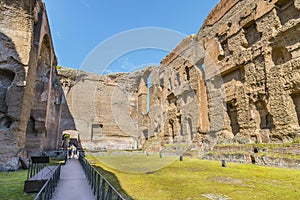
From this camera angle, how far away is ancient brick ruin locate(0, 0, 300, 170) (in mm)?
9297

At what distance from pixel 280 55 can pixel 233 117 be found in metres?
4.88

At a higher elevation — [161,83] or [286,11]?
[161,83]

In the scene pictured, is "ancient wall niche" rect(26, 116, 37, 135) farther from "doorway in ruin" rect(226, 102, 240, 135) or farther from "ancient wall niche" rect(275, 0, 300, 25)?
"ancient wall niche" rect(275, 0, 300, 25)

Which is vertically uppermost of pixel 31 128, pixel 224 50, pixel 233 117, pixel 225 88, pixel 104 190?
pixel 224 50

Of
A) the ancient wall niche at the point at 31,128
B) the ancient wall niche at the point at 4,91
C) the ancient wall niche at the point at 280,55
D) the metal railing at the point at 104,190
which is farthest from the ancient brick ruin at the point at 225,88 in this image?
the ancient wall niche at the point at 4,91

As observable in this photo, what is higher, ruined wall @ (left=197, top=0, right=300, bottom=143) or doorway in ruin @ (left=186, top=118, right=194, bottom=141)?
ruined wall @ (left=197, top=0, right=300, bottom=143)

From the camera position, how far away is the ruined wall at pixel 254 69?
9.73m

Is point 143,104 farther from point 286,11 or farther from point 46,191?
point 46,191

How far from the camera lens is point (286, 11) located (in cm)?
1050

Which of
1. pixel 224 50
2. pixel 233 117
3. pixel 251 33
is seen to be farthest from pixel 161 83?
pixel 251 33

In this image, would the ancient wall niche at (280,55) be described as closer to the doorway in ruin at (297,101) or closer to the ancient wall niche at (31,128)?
the doorway in ruin at (297,101)

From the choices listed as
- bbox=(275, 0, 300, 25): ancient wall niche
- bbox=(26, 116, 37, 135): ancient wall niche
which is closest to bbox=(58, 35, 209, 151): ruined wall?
bbox=(275, 0, 300, 25): ancient wall niche

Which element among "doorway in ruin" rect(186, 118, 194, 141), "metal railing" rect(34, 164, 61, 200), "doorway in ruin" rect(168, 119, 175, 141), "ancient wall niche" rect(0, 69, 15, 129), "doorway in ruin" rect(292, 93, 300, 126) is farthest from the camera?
"doorway in ruin" rect(168, 119, 175, 141)

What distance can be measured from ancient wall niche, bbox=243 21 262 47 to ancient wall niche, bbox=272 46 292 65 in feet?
5.02
